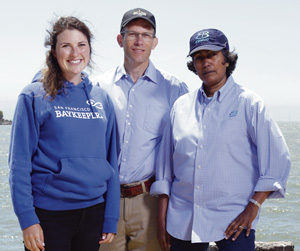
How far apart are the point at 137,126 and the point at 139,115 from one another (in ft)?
0.31

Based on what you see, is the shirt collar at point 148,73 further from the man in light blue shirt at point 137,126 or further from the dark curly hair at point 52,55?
the dark curly hair at point 52,55

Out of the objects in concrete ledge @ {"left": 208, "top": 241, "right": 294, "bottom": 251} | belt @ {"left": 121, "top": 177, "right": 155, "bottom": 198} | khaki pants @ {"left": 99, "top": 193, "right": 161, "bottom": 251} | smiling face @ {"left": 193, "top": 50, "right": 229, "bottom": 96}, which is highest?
smiling face @ {"left": 193, "top": 50, "right": 229, "bottom": 96}

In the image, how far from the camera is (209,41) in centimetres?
322

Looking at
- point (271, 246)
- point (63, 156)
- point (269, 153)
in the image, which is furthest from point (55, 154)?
point (271, 246)

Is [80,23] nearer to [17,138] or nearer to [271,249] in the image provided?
[17,138]

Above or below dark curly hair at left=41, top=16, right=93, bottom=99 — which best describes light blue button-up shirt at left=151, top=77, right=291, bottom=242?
below

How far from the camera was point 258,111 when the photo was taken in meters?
3.00

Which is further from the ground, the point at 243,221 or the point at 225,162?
the point at 225,162

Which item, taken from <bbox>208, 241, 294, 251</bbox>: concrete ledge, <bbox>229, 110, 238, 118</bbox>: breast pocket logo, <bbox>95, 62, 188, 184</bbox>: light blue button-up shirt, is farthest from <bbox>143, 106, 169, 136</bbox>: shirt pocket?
<bbox>208, 241, 294, 251</bbox>: concrete ledge

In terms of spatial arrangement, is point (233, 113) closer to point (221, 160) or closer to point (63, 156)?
point (221, 160)

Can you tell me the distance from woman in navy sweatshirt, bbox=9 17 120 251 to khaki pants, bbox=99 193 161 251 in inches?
22.5

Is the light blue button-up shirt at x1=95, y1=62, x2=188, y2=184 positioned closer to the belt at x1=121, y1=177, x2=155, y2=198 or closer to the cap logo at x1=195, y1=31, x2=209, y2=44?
the belt at x1=121, y1=177, x2=155, y2=198

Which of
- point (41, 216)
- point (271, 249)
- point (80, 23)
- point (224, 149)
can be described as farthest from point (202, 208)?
point (271, 249)

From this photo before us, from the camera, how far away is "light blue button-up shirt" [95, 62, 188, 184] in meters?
3.64
